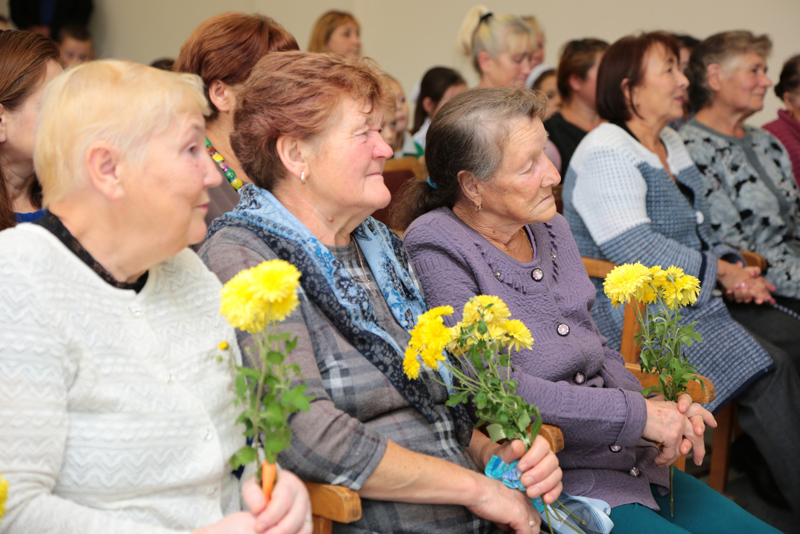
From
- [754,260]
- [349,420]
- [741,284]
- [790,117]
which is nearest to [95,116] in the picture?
[349,420]

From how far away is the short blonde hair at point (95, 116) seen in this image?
1018 mm

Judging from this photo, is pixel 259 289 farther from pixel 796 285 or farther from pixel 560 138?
pixel 560 138

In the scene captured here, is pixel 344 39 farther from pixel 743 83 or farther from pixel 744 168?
pixel 744 168

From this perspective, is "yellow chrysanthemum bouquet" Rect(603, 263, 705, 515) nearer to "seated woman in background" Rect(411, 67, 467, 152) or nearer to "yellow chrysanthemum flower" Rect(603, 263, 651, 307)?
"yellow chrysanthemum flower" Rect(603, 263, 651, 307)

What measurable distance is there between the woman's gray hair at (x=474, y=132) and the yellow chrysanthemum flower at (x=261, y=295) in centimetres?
89

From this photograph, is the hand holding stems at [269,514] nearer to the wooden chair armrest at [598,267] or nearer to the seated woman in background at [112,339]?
the seated woman in background at [112,339]

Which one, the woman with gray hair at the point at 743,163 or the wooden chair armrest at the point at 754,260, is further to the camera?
the woman with gray hair at the point at 743,163

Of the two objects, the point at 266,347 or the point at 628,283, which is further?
the point at 628,283

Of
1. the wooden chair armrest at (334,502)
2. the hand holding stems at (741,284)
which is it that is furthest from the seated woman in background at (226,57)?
the hand holding stems at (741,284)

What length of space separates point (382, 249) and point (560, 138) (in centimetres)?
220

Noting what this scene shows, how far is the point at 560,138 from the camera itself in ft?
11.5

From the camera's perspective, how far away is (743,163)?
9.84ft

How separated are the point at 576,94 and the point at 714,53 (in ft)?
2.23

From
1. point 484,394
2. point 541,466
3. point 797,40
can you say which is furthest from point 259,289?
point 797,40
